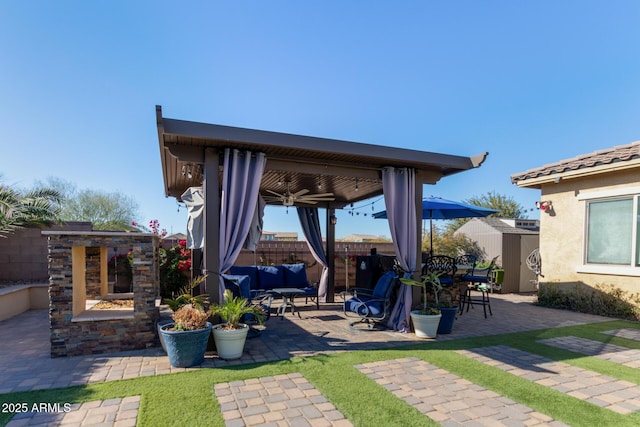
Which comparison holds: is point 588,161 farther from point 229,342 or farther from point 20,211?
point 20,211

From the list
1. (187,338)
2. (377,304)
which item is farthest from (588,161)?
(187,338)

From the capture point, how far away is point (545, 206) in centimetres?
807

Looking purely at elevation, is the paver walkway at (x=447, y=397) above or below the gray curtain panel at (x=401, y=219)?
below

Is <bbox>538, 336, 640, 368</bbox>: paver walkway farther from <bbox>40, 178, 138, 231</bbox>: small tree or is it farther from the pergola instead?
<bbox>40, 178, 138, 231</bbox>: small tree

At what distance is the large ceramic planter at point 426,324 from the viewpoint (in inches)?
198

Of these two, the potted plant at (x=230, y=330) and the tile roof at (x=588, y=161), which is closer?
the potted plant at (x=230, y=330)

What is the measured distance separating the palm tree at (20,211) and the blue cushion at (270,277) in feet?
17.0

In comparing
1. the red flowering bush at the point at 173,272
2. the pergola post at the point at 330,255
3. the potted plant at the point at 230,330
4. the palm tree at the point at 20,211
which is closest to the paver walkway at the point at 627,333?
the pergola post at the point at 330,255

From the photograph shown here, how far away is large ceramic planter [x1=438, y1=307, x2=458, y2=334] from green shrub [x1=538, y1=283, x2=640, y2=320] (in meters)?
3.91

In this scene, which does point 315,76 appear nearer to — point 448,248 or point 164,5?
point 164,5

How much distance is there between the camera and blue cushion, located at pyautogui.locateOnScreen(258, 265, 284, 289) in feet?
24.1

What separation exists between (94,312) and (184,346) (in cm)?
188

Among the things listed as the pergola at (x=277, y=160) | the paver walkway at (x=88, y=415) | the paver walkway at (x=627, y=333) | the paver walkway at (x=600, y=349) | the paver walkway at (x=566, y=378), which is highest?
the pergola at (x=277, y=160)

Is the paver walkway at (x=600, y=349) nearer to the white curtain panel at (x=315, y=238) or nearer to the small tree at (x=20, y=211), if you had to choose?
the white curtain panel at (x=315, y=238)
